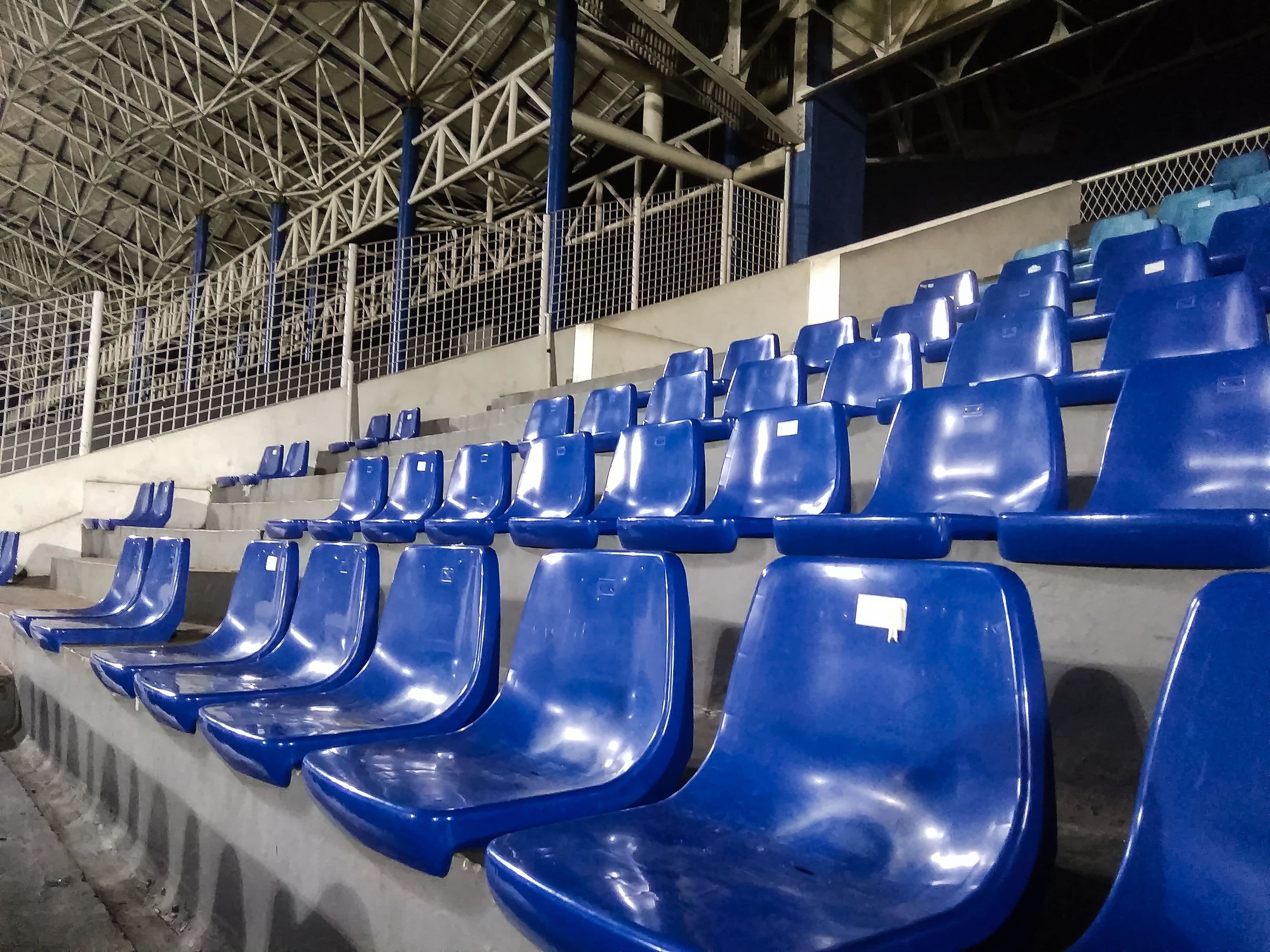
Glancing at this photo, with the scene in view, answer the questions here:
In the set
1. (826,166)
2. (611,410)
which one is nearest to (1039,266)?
(611,410)

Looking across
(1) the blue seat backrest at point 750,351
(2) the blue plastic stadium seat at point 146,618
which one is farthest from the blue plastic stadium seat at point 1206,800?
(1) the blue seat backrest at point 750,351

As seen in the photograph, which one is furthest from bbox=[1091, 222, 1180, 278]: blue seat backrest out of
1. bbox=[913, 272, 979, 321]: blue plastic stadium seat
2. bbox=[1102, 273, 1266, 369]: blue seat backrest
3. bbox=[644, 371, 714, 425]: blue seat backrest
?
bbox=[644, 371, 714, 425]: blue seat backrest

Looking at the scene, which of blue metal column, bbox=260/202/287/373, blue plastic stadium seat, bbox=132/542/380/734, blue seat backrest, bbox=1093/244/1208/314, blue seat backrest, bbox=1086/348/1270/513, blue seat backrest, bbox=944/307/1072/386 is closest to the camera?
blue seat backrest, bbox=1086/348/1270/513

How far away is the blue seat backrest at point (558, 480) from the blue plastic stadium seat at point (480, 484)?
97 millimetres

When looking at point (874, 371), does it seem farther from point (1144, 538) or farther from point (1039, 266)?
point (1144, 538)

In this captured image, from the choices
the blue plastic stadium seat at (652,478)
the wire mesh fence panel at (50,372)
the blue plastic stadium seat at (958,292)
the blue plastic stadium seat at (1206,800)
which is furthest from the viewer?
the wire mesh fence panel at (50,372)

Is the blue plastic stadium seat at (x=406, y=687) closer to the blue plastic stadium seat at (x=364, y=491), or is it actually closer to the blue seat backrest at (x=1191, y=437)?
the blue seat backrest at (x=1191, y=437)

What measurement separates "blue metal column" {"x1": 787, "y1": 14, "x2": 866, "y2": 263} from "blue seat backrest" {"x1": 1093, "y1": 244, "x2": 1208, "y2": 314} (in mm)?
4580

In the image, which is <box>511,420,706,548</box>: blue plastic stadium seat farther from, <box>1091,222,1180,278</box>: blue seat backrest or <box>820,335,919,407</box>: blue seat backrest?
<box>1091,222,1180,278</box>: blue seat backrest

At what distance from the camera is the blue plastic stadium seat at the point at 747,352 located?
3.36 metres

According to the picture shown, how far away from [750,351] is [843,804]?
9.57ft

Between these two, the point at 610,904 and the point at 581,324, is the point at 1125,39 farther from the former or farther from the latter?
the point at 610,904

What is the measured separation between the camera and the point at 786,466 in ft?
5.94

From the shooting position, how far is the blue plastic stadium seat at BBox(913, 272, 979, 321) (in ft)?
10.4
